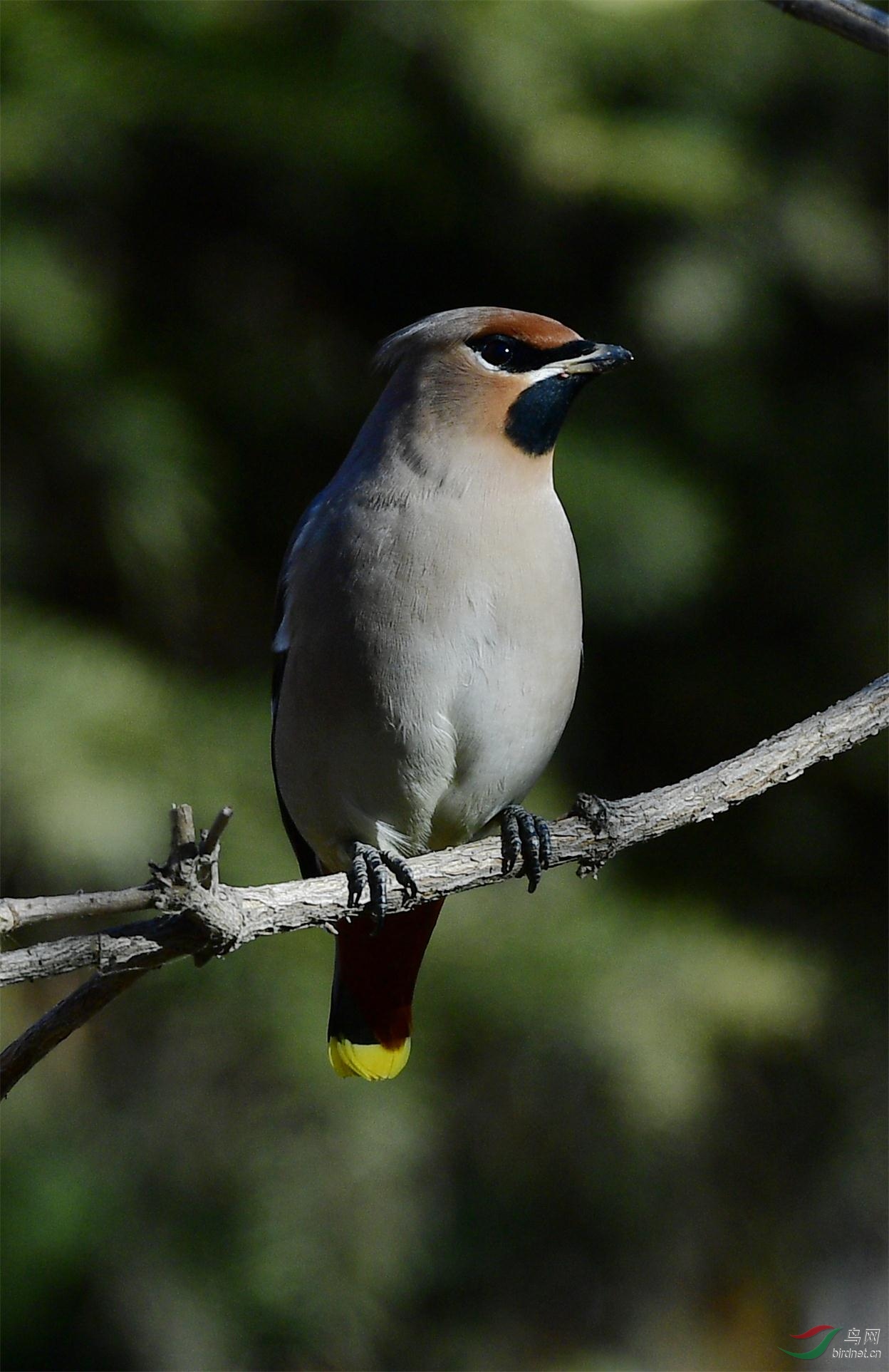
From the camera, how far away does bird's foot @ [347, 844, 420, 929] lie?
2.46m

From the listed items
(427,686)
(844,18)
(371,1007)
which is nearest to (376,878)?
(427,686)

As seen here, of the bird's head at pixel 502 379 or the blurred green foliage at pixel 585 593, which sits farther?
the blurred green foliage at pixel 585 593

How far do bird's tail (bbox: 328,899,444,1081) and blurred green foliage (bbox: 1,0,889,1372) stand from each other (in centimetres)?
108

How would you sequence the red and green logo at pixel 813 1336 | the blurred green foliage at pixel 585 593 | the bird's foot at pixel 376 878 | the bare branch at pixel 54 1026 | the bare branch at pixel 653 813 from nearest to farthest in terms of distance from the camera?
the bare branch at pixel 54 1026 → the bare branch at pixel 653 813 → the bird's foot at pixel 376 878 → the red and green logo at pixel 813 1336 → the blurred green foliage at pixel 585 593

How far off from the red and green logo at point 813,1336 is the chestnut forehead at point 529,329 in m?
2.68

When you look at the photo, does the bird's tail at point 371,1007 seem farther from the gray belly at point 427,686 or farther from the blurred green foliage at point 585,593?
the blurred green foliage at point 585,593

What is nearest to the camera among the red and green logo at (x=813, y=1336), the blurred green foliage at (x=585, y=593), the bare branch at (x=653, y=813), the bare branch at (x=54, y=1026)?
the bare branch at (x=54, y=1026)

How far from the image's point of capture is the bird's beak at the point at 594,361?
8.93ft

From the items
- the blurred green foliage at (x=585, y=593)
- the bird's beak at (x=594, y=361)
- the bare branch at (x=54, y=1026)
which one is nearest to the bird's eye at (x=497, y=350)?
the bird's beak at (x=594, y=361)

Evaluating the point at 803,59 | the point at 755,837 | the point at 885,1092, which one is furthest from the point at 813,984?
the point at 803,59

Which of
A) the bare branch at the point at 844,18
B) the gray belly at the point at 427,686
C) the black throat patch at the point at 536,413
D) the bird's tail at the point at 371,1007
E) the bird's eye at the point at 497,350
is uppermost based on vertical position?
the bare branch at the point at 844,18

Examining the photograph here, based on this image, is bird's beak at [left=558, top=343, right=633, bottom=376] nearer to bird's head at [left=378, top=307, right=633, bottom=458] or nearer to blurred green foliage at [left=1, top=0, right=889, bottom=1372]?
bird's head at [left=378, top=307, right=633, bottom=458]

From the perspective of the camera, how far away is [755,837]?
5453 millimetres

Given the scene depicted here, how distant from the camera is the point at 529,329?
284 centimetres
